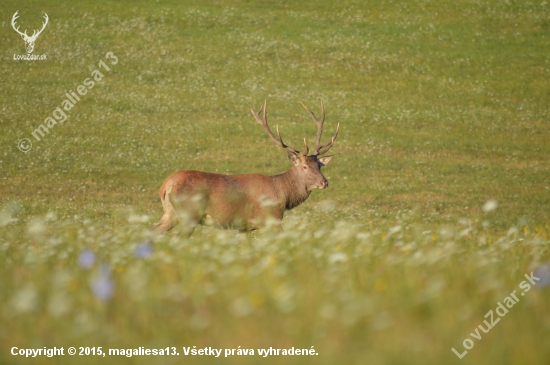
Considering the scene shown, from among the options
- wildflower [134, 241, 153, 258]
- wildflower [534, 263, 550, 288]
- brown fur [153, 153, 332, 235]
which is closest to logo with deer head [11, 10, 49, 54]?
brown fur [153, 153, 332, 235]

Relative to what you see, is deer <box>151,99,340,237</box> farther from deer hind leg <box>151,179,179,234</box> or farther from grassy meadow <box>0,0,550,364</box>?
grassy meadow <box>0,0,550,364</box>

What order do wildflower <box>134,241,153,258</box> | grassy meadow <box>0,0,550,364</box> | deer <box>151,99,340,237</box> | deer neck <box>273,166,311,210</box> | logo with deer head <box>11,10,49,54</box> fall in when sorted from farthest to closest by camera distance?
logo with deer head <box>11,10,49,54</box>, deer neck <box>273,166,311,210</box>, deer <box>151,99,340,237</box>, wildflower <box>134,241,153,258</box>, grassy meadow <box>0,0,550,364</box>

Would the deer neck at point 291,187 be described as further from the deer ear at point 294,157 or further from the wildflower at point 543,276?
the wildflower at point 543,276

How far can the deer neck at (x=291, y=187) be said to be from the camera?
11320 millimetres

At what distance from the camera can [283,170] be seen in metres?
20.7

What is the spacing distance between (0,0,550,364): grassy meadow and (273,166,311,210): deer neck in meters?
0.51

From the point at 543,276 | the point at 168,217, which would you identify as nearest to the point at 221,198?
the point at 168,217

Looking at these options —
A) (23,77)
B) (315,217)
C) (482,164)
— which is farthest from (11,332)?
→ (23,77)

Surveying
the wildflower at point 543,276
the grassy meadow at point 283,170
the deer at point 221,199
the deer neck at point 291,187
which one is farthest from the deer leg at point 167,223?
the wildflower at point 543,276

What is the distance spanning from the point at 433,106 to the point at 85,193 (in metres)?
14.8

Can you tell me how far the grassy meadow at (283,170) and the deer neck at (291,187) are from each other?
0.51 meters

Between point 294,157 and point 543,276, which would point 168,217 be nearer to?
point 294,157

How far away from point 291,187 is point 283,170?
9.28 m

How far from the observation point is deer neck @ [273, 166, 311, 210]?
11.3m
